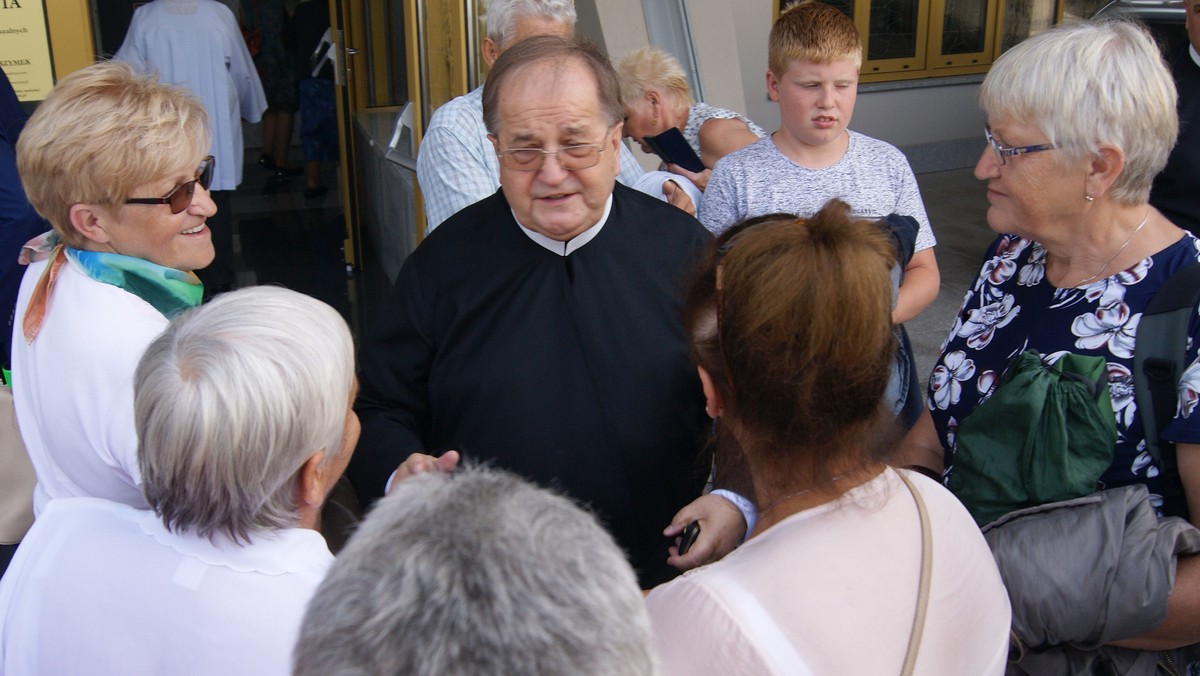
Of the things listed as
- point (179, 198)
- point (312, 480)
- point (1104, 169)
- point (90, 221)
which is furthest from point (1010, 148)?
point (90, 221)

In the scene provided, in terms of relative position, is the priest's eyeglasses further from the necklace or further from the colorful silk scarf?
the necklace

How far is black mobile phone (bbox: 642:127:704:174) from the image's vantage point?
338 centimetres

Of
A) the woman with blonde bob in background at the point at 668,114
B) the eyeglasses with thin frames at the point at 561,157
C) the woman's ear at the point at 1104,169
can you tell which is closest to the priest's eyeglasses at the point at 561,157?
the eyeglasses with thin frames at the point at 561,157

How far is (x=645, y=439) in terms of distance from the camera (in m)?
1.99

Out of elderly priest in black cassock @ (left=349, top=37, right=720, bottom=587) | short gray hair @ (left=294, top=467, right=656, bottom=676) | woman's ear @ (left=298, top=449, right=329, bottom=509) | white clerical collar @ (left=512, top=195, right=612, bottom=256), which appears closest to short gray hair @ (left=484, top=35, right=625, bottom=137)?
elderly priest in black cassock @ (left=349, top=37, right=720, bottom=587)

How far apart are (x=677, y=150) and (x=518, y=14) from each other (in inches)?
29.7

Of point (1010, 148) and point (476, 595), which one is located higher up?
point (1010, 148)

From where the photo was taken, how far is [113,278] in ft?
6.22

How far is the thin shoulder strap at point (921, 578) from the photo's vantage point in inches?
46.8

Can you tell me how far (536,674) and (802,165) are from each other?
2234 millimetres

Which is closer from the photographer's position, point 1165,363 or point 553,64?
point 1165,363

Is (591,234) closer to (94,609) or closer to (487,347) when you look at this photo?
(487,347)

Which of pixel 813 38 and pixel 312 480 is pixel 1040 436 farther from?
pixel 813 38

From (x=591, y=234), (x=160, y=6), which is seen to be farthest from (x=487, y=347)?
(x=160, y=6)
